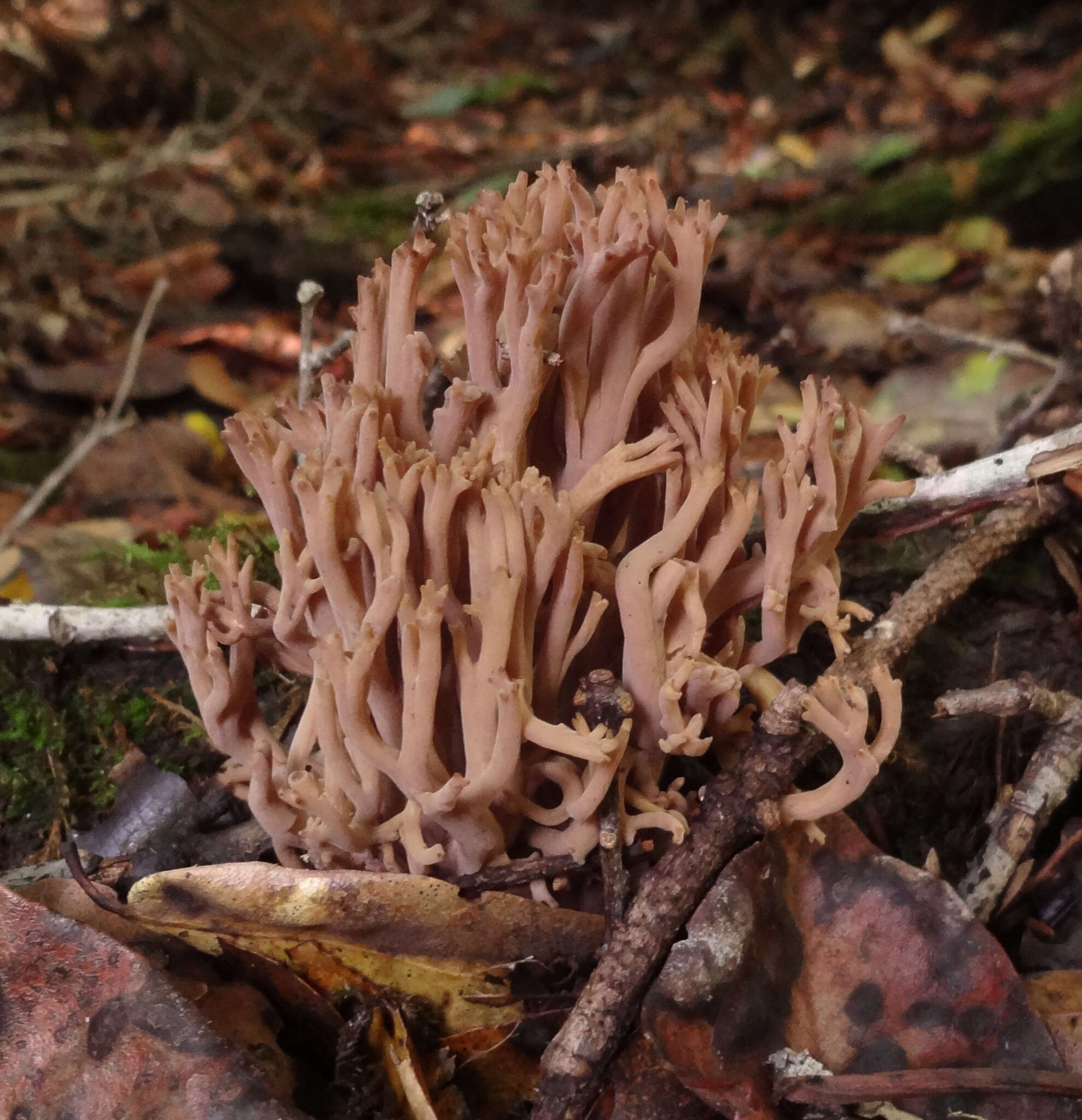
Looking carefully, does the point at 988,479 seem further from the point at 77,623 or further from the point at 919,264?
the point at 919,264

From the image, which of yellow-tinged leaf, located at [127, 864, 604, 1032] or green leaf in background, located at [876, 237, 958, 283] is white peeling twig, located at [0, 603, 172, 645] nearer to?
yellow-tinged leaf, located at [127, 864, 604, 1032]

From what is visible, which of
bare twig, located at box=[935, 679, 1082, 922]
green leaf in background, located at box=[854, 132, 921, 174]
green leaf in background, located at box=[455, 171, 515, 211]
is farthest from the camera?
green leaf in background, located at box=[455, 171, 515, 211]

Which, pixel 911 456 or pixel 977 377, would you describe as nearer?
pixel 911 456

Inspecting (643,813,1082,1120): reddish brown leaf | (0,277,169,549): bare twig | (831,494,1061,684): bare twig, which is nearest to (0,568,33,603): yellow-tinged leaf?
(0,277,169,549): bare twig

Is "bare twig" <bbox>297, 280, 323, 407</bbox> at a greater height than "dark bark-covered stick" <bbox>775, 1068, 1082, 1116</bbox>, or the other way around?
"bare twig" <bbox>297, 280, 323, 407</bbox>

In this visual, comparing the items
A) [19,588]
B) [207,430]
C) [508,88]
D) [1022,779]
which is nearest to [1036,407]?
[1022,779]

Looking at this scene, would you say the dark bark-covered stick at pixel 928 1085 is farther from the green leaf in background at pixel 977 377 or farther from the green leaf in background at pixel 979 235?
the green leaf in background at pixel 979 235
